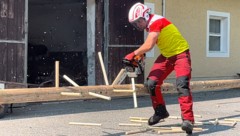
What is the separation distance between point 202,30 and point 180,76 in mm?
9244

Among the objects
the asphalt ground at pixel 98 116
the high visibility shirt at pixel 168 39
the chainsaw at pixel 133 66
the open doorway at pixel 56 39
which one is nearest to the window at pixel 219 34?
the asphalt ground at pixel 98 116

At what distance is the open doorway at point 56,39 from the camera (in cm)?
1545

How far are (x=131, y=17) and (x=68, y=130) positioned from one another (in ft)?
7.68

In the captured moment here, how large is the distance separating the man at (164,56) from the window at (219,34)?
939 cm

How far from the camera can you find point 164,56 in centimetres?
763

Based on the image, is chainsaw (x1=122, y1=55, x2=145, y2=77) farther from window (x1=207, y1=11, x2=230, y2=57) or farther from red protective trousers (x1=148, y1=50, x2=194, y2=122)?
window (x1=207, y1=11, x2=230, y2=57)

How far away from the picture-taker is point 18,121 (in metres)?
9.19

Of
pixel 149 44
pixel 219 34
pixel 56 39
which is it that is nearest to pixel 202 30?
pixel 219 34

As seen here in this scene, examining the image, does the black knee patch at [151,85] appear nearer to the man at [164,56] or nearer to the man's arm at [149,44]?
the man at [164,56]

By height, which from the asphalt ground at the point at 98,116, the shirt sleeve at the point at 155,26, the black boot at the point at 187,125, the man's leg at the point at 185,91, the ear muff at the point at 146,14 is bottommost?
the asphalt ground at the point at 98,116

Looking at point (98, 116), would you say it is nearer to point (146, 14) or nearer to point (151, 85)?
point (151, 85)

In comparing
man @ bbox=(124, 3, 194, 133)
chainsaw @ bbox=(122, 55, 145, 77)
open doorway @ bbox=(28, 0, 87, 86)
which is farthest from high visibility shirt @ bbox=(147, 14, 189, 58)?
open doorway @ bbox=(28, 0, 87, 86)

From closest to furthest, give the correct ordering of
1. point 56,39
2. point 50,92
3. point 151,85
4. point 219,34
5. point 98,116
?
point 50,92, point 151,85, point 98,116, point 219,34, point 56,39

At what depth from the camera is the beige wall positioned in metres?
15.4
